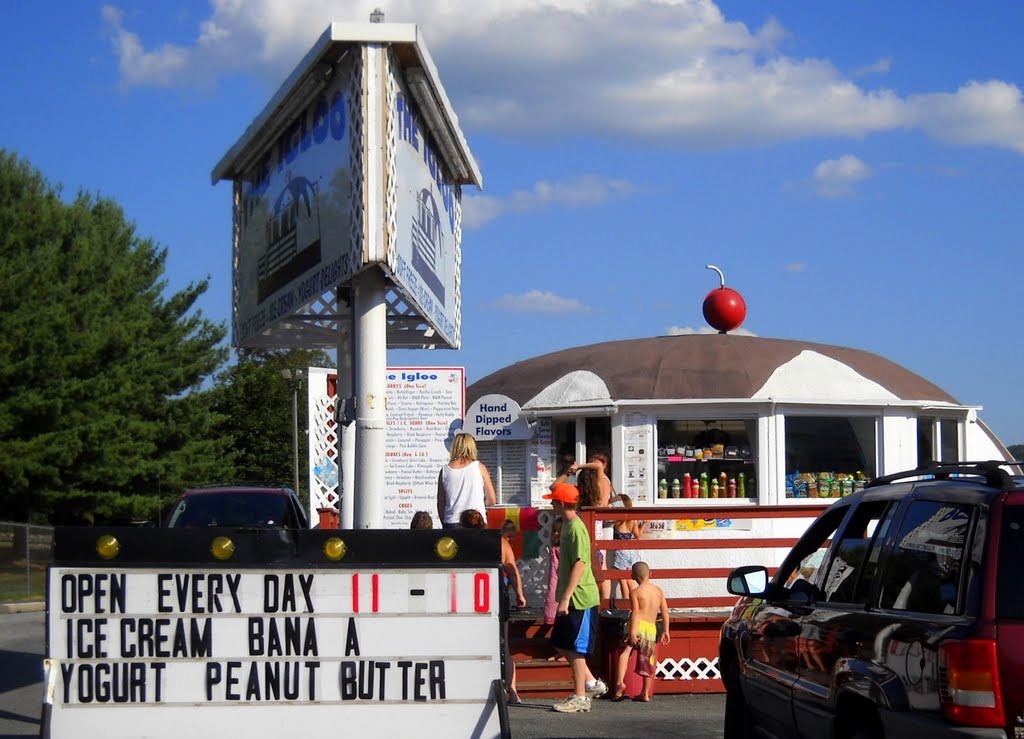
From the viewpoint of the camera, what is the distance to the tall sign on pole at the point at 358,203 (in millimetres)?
11344

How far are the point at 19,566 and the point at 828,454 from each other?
50.5 ft

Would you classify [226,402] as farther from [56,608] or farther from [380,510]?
[56,608]

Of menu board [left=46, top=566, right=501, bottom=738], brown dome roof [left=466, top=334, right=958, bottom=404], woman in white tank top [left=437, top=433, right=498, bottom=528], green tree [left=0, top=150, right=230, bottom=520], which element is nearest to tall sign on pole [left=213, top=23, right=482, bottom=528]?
woman in white tank top [left=437, top=433, right=498, bottom=528]

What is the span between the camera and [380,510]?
12.2 meters

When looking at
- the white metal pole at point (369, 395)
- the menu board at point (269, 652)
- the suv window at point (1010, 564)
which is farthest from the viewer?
the white metal pole at point (369, 395)

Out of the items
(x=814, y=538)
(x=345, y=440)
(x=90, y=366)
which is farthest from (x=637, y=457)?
(x=90, y=366)

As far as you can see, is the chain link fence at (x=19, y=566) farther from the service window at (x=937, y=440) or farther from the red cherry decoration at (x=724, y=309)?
the service window at (x=937, y=440)

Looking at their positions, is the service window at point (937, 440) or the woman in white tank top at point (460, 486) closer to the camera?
the woman in white tank top at point (460, 486)

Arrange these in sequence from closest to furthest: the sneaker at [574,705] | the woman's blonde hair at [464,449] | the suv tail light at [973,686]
→ the suv tail light at [973,686]
the sneaker at [574,705]
the woman's blonde hair at [464,449]

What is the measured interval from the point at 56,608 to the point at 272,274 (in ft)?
32.7

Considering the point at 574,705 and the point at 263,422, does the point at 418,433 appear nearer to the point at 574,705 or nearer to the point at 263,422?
the point at 574,705

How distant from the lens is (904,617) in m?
5.06

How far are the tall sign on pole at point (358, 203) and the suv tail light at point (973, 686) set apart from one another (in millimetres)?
7548

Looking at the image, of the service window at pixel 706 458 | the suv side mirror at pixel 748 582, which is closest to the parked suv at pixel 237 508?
the service window at pixel 706 458
